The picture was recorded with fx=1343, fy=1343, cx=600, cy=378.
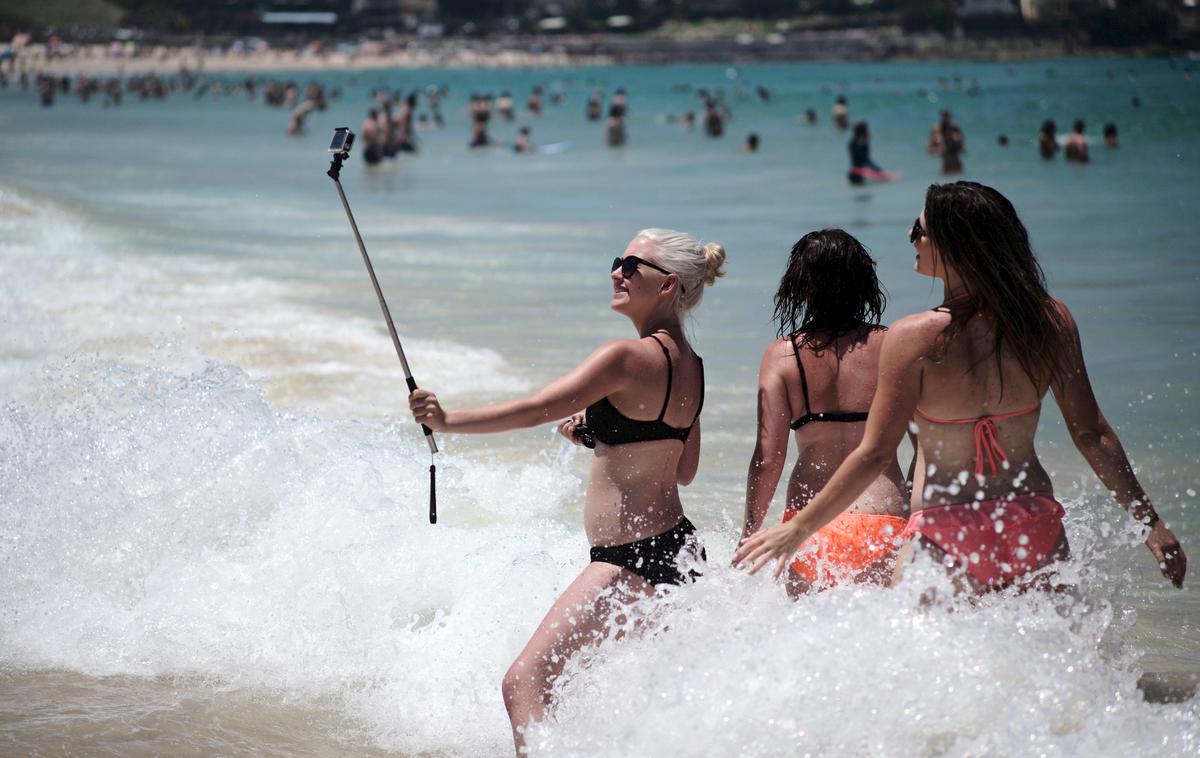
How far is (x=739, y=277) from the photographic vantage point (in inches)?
523

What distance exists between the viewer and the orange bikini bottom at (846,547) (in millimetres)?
3533

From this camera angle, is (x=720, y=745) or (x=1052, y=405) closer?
(x=720, y=745)

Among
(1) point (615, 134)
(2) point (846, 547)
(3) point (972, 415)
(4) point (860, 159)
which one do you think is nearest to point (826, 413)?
(2) point (846, 547)

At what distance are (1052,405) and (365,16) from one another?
469 ft

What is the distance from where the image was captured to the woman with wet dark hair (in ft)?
11.7

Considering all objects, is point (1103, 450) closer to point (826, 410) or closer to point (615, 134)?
point (826, 410)

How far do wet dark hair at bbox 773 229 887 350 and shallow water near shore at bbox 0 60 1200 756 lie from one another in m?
0.76

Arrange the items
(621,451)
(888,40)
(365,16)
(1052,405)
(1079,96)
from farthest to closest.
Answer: (365,16), (888,40), (1079,96), (1052,405), (621,451)

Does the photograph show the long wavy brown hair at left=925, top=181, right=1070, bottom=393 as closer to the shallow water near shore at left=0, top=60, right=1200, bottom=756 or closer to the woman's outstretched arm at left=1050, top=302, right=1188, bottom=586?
the woman's outstretched arm at left=1050, top=302, right=1188, bottom=586

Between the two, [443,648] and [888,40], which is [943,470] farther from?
[888,40]

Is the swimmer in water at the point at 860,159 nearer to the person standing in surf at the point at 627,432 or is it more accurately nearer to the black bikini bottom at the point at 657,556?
the person standing in surf at the point at 627,432

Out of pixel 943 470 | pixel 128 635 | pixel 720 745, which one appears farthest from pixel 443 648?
pixel 943 470

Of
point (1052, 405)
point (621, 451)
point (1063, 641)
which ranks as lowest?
point (1052, 405)

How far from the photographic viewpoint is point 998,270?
3148 mm
